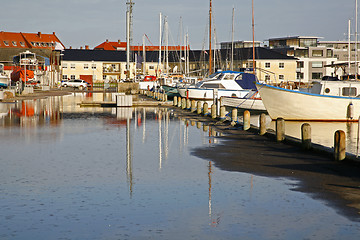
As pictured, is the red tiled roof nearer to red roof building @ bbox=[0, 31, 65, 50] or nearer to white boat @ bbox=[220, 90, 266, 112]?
red roof building @ bbox=[0, 31, 65, 50]

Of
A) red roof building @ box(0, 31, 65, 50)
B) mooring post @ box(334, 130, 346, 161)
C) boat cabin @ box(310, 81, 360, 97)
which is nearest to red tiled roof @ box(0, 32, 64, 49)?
red roof building @ box(0, 31, 65, 50)

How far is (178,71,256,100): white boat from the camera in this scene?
170 feet

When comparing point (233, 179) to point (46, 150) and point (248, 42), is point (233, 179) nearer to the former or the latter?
point (46, 150)

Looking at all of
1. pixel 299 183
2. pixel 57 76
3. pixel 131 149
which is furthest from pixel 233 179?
pixel 57 76

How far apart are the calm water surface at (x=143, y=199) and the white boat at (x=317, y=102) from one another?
18170 mm

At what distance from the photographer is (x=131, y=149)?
1886cm

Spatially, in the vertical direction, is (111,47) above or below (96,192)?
above

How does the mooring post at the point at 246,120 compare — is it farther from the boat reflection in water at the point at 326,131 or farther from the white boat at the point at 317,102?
the white boat at the point at 317,102

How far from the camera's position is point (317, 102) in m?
36.8

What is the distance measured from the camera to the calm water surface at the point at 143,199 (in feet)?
28.9

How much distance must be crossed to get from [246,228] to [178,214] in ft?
4.62

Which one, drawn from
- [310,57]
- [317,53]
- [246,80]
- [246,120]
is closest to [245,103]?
[246,80]

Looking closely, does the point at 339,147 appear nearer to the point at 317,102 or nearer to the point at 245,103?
the point at 317,102

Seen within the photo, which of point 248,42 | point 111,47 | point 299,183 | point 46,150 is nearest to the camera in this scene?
point 299,183
